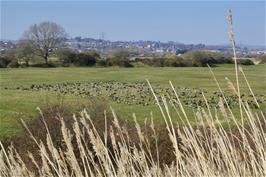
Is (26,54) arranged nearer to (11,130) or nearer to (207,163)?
(11,130)

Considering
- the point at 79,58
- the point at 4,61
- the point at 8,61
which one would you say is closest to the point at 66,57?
the point at 79,58

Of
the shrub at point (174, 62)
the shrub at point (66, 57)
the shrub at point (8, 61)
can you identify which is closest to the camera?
the shrub at point (8, 61)

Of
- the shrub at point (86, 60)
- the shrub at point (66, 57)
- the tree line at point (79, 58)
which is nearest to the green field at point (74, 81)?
the tree line at point (79, 58)

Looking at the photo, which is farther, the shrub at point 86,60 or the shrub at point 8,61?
the shrub at point 86,60

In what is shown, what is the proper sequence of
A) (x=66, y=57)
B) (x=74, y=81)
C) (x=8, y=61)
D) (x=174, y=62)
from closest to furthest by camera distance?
(x=74, y=81)
(x=8, y=61)
(x=174, y=62)
(x=66, y=57)

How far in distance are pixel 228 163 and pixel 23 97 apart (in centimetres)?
3498

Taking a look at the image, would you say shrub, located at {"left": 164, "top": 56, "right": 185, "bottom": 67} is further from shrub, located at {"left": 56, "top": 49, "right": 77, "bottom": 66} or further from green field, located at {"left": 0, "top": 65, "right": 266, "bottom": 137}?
shrub, located at {"left": 56, "top": 49, "right": 77, "bottom": 66}

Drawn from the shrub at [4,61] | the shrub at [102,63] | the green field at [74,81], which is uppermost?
the shrub at [4,61]

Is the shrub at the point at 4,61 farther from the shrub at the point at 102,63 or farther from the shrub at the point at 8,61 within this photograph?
the shrub at the point at 102,63

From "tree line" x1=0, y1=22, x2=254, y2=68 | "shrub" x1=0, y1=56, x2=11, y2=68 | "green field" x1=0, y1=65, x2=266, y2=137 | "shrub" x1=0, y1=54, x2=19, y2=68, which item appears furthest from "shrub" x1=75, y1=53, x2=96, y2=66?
"green field" x1=0, y1=65, x2=266, y2=137

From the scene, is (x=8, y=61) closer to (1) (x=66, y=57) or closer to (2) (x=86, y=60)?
(1) (x=66, y=57)

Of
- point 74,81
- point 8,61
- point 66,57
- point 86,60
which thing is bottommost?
point 74,81

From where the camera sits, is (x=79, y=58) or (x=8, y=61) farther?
(x=79, y=58)

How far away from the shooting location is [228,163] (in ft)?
10.8
